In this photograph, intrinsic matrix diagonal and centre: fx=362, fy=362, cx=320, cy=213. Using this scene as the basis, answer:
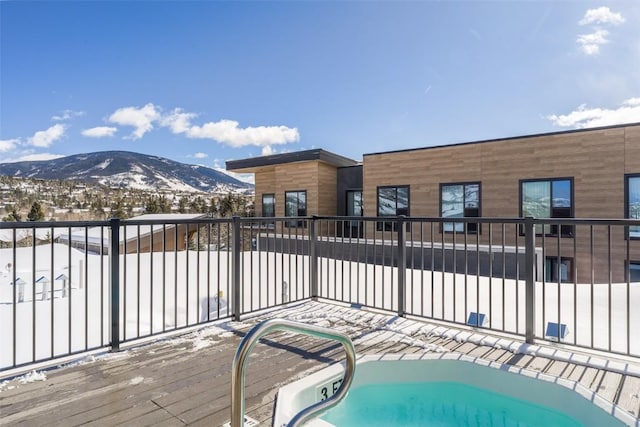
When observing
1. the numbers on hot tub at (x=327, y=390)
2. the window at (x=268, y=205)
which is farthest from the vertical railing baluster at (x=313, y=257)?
the window at (x=268, y=205)

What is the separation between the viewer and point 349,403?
251 centimetres

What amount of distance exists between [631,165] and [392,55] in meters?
6.36

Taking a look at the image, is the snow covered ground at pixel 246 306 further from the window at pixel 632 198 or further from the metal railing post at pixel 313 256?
the window at pixel 632 198

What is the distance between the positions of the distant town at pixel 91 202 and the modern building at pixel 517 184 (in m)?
6.96

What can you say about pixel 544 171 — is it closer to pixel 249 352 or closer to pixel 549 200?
pixel 549 200

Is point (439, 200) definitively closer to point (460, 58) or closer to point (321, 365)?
point (460, 58)

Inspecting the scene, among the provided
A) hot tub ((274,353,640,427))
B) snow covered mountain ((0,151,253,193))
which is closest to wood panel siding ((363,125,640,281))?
hot tub ((274,353,640,427))

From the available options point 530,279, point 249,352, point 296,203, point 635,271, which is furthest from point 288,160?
point 249,352

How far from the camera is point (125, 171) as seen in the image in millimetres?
31109

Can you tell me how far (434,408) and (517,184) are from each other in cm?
868

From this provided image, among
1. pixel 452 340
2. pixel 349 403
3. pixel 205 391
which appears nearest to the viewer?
pixel 205 391

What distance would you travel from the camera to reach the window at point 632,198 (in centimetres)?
827

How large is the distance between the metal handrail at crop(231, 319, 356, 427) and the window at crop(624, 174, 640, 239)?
9786 millimetres

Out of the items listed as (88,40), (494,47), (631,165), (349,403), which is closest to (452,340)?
(349,403)
